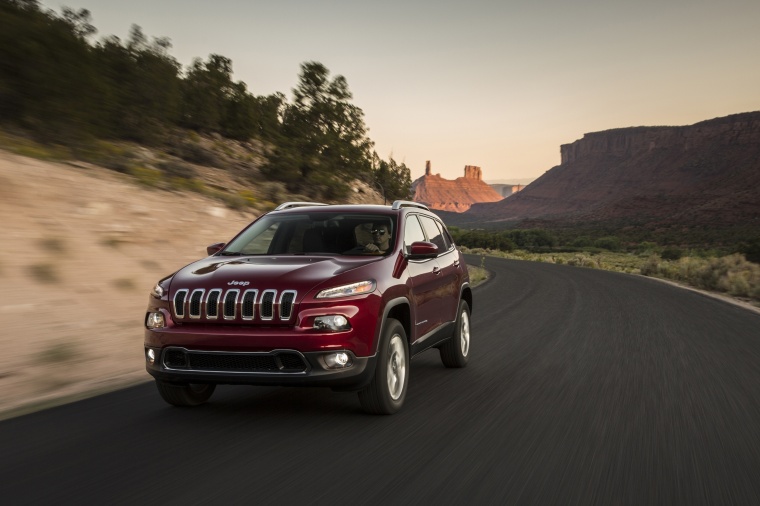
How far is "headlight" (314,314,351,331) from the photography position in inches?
210

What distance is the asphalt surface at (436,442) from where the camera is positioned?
4.03 m

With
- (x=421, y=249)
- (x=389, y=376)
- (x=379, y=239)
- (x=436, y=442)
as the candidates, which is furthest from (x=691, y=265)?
(x=436, y=442)

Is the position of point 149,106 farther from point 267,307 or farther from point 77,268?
point 267,307

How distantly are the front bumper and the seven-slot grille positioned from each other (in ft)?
0.85

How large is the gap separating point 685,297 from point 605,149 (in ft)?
603

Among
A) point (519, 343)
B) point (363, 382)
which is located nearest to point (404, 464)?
point (363, 382)

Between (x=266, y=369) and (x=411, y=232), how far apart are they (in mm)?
2510

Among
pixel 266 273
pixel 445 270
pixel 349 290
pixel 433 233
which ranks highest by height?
pixel 433 233

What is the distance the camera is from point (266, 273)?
5586 mm

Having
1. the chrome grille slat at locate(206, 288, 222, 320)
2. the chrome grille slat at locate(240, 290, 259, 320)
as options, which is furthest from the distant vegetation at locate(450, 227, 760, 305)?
the chrome grille slat at locate(206, 288, 222, 320)

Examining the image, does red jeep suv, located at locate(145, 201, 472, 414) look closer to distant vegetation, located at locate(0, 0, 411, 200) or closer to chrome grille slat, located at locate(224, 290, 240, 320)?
chrome grille slat, located at locate(224, 290, 240, 320)

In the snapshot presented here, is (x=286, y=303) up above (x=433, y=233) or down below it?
below

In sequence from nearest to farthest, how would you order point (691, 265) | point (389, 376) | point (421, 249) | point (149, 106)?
point (389, 376) < point (421, 249) < point (149, 106) < point (691, 265)

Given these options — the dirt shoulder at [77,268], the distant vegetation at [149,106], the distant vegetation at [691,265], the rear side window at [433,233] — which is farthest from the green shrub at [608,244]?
the rear side window at [433,233]
